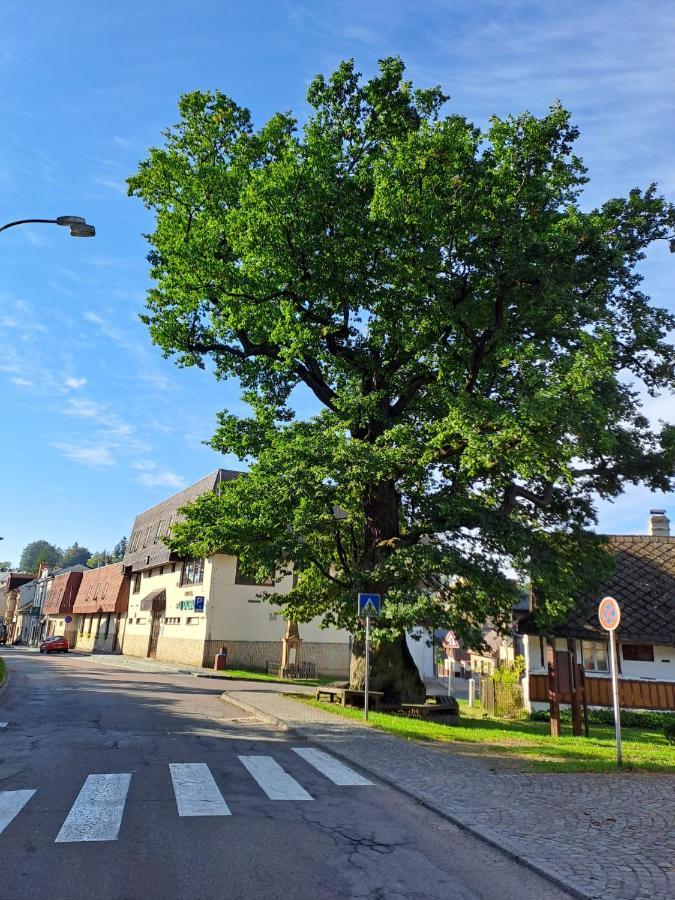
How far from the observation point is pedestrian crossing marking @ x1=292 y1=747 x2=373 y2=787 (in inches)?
334

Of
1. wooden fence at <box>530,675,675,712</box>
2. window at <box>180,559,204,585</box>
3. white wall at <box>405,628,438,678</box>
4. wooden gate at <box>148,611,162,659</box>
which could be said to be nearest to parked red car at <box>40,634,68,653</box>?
wooden gate at <box>148,611,162,659</box>

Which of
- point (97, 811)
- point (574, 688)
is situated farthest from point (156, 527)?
point (97, 811)

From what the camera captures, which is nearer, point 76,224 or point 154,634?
point 76,224

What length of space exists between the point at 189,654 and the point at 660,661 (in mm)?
24923

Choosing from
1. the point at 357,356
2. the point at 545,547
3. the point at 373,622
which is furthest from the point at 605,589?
the point at 357,356

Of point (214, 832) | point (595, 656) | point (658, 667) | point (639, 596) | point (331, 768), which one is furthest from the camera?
point (639, 596)

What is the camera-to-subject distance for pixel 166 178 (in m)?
19.3

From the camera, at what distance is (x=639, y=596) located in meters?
24.4

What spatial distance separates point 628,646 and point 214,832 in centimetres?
2141

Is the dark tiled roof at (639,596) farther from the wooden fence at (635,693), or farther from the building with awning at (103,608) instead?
the building with awning at (103,608)

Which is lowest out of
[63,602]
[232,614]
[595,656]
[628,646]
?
[595,656]

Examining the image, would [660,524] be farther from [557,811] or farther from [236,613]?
[557,811]

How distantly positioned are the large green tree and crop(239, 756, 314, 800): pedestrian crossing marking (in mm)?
6346

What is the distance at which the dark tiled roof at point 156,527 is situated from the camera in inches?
1629
